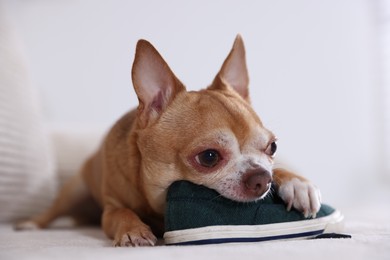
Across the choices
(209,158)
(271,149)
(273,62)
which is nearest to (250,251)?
(209,158)

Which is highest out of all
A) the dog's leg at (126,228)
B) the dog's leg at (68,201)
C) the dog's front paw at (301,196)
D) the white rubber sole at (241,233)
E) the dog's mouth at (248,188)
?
the dog's mouth at (248,188)

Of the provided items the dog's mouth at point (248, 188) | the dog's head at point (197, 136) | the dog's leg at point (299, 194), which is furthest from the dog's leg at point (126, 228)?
the dog's leg at point (299, 194)

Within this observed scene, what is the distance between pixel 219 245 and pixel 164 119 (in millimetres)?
477

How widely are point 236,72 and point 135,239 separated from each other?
0.77 meters

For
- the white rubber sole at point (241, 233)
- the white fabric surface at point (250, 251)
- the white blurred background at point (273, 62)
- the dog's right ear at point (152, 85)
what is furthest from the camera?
the white blurred background at point (273, 62)

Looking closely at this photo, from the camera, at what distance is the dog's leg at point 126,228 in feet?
4.46

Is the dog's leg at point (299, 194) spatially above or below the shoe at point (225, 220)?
above

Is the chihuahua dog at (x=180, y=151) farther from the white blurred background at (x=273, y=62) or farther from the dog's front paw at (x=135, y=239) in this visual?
the white blurred background at (x=273, y=62)

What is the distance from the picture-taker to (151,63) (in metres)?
1.57

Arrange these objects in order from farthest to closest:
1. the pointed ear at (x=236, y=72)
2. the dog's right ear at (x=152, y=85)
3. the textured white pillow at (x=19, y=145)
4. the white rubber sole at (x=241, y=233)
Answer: the textured white pillow at (x=19, y=145) < the pointed ear at (x=236, y=72) < the dog's right ear at (x=152, y=85) < the white rubber sole at (x=241, y=233)

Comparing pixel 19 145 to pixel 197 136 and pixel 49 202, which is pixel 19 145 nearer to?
pixel 49 202

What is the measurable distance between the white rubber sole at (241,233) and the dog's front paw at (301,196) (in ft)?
0.12

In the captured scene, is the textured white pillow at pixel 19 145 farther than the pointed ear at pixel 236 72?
Yes

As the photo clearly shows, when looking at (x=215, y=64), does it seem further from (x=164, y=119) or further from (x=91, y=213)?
(x=91, y=213)
